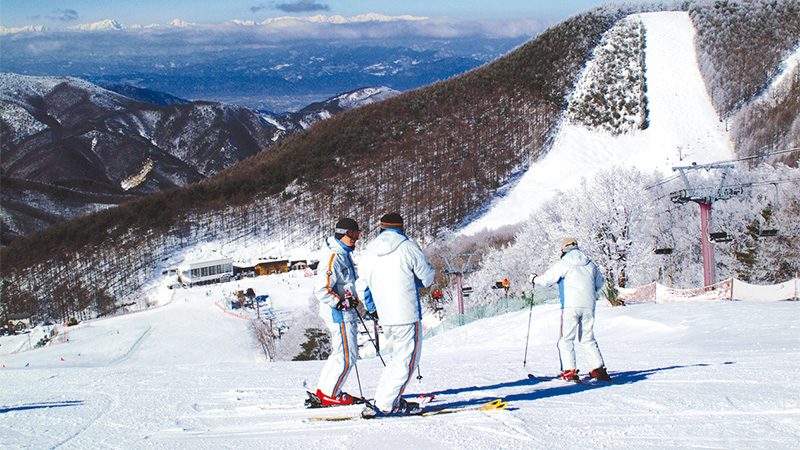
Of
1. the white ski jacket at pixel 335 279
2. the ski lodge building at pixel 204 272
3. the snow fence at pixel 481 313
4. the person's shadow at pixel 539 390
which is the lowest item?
the ski lodge building at pixel 204 272

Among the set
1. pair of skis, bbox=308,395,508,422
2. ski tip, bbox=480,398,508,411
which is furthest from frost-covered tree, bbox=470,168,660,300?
pair of skis, bbox=308,395,508,422

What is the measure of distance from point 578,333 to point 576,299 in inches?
19.3

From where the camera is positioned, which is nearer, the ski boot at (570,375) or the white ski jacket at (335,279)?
the white ski jacket at (335,279)

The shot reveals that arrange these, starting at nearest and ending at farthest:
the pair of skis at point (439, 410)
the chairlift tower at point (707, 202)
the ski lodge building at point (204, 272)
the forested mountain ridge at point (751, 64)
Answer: the pair of skis at point (439, 410) < the chairlift tower at point (707, 202) < the forested mountain ridge at point (751, 64) < the ski lodge building at point (204, 272)

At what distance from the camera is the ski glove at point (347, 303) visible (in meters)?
5.87

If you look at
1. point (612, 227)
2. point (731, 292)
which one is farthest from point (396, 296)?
point (612, 227)

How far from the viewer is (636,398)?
19.7ft

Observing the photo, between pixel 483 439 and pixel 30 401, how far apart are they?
19.4 feet

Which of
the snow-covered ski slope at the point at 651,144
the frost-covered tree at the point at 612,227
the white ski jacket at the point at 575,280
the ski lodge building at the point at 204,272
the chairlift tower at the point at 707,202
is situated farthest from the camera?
the ski lodge building at the point at 204,272

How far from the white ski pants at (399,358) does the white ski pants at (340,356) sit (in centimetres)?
76

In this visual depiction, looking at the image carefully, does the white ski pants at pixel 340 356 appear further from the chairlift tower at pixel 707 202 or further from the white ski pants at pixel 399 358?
the chairlift tower at pixel 707 202

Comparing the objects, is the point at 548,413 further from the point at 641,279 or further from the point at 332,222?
the point at 332,222

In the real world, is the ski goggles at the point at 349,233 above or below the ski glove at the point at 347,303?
above

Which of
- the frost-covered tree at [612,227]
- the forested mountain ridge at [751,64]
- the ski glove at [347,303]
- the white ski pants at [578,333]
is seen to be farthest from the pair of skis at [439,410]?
the forested mountain ridge at [751,64]
